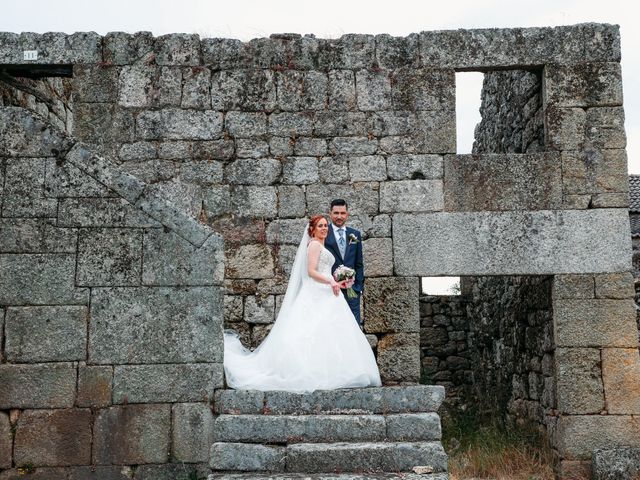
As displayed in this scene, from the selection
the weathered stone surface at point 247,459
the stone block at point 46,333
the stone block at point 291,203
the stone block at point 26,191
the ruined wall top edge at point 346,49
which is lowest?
the weathered stone surface at point 247,459

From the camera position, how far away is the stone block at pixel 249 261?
26.7 feet

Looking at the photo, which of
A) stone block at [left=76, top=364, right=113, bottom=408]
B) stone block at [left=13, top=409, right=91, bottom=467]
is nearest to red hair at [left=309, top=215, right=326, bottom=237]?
stone block at [left=76, top=364, right=113, bottom=408]

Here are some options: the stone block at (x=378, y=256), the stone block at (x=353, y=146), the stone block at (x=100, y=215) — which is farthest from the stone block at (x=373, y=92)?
the stone block at (x=100, y=215)

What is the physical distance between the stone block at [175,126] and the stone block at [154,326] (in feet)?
9.73

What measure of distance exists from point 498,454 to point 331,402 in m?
3.04

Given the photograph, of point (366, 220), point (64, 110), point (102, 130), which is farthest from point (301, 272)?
point (64, 110)

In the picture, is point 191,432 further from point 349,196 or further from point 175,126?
point 175,126

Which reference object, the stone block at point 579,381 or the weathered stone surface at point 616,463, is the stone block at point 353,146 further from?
the weathered stone surface at point 616,463

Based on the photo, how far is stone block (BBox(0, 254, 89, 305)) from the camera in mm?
5672

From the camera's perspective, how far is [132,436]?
18.2 feet

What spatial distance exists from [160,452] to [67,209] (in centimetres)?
187

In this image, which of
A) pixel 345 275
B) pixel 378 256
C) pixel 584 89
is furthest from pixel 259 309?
pixel 584 89

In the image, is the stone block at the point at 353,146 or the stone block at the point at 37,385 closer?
the stone block at the point at 37,385

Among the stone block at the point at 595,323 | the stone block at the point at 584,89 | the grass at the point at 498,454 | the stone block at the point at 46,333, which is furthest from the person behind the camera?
the stone block at the point at 584,89
